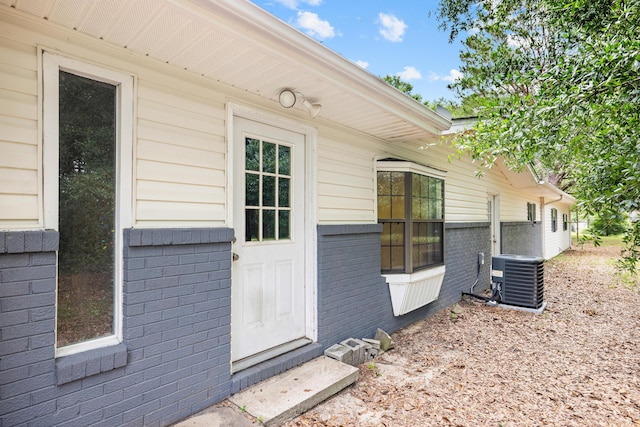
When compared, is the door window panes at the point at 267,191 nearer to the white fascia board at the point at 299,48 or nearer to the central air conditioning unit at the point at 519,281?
the white fascia board at the point at 299,48

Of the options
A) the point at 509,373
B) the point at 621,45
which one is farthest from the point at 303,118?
the point at 509,373

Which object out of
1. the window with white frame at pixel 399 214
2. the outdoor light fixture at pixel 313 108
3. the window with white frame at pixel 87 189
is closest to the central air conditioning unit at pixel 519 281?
the window with white frame at pixel 399 214

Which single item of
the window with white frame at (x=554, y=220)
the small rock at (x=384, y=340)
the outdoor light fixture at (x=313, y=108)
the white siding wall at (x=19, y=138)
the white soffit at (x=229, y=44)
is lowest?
the small rock at (x=384, y=340)

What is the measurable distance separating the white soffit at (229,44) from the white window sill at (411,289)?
2.12 meters

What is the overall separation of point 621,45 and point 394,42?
13250 millimetres

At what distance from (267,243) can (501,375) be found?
257 cm

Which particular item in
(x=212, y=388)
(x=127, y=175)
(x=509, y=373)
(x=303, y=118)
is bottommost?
(x=509, y=373)

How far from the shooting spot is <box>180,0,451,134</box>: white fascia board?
181cm

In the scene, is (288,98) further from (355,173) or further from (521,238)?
(521,238)

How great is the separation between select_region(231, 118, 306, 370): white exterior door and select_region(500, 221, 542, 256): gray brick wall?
6995 millimetres

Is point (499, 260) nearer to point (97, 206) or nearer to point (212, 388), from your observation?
point (212, 388)

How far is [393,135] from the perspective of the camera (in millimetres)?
4219

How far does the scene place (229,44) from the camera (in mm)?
2105

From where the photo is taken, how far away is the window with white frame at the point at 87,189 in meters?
1.93
